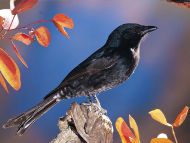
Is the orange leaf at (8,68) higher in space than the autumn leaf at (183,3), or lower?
higher

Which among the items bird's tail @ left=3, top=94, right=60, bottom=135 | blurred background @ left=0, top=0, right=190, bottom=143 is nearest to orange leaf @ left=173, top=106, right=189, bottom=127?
blurred background @ left=0, top=0, right=190, bottom=143

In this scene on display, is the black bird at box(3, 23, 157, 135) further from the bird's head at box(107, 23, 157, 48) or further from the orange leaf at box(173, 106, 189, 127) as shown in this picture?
the orange leaf at box(173, 106, 189, 127)

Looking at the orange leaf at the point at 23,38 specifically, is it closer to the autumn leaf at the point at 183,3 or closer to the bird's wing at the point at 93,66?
the bird's wing at the point at 93,66

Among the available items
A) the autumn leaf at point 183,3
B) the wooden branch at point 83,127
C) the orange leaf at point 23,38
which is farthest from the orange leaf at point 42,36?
the autumn leaf at point 183,3

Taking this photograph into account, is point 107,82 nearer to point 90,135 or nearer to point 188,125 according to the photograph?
point 90,135

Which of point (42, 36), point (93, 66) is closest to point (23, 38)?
point (42, 36)

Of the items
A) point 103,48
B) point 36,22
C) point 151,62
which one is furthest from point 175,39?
point 36,22

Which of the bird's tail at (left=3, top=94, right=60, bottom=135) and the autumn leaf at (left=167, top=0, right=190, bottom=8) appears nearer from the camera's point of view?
the bird's tail at (left=3, top=94, right=60, bottom=135)
